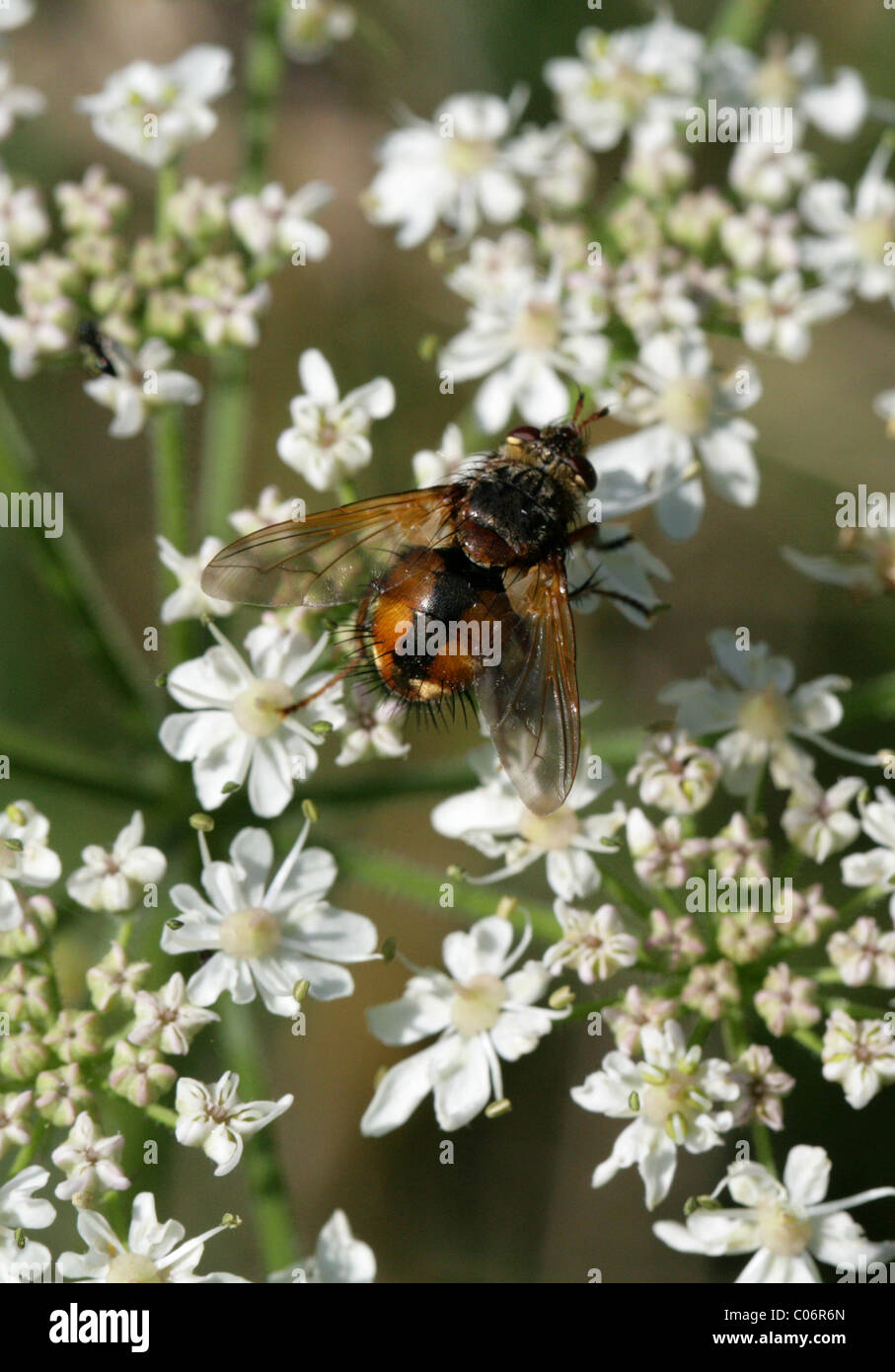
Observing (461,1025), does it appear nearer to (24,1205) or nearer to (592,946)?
(592,946)

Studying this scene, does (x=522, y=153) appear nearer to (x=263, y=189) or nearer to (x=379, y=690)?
(x=263, y=189)

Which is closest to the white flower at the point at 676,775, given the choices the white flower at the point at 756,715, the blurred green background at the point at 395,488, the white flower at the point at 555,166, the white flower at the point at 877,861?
the white flower at the point at 756,715

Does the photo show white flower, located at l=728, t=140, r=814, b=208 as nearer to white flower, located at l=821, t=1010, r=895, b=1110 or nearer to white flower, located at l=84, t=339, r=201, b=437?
white flower, located at l=84, t=339, r=201, b=437

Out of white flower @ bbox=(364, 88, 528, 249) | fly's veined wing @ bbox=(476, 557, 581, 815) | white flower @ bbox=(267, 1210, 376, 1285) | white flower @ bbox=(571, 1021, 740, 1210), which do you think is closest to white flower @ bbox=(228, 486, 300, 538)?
fly's veined wing @ bbox=(476, 557, 581, 815)

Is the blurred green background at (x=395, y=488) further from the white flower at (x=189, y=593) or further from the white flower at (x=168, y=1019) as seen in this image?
the white flower at (x=168, y=1019)

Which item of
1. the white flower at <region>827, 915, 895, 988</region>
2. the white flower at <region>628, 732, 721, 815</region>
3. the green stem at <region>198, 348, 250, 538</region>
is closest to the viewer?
the white flower at <region>827, 915, 895, 988</region>
